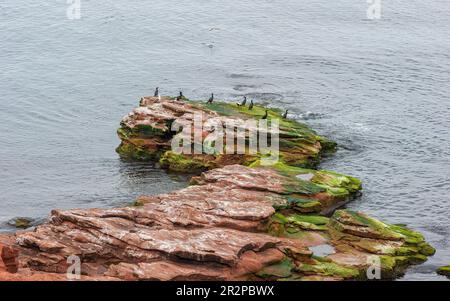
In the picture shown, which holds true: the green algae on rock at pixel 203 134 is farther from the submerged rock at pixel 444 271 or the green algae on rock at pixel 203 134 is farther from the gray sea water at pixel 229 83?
the submerged rock at pixel 444 271

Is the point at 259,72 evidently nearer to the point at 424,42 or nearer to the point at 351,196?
the point at 424,42

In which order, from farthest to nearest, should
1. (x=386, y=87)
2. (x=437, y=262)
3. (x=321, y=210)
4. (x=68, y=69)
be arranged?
1. (x=68, y=69)
2. (x=386, y=87)
3. (x=321, y=210)
4. (x=437, y=262)

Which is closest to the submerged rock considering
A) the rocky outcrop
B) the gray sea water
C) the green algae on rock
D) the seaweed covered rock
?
the gray sea water

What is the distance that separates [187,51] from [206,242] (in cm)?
9469

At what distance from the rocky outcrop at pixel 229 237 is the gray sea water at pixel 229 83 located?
17.1 ft

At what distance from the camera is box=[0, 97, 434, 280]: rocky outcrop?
6059 cm

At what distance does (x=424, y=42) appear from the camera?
156625mm

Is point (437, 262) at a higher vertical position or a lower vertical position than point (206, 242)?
lower

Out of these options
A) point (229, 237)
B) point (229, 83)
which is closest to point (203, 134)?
point (229, 237)

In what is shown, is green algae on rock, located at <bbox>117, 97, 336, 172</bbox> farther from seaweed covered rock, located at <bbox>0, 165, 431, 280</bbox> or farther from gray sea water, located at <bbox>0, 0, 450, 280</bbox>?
seaweed covered rock, located at <bbox>0, 165, 431, 280</bbox>

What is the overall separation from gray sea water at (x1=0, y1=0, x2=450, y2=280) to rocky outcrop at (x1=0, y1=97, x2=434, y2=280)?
521 cm

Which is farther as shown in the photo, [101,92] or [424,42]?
[424,42]
